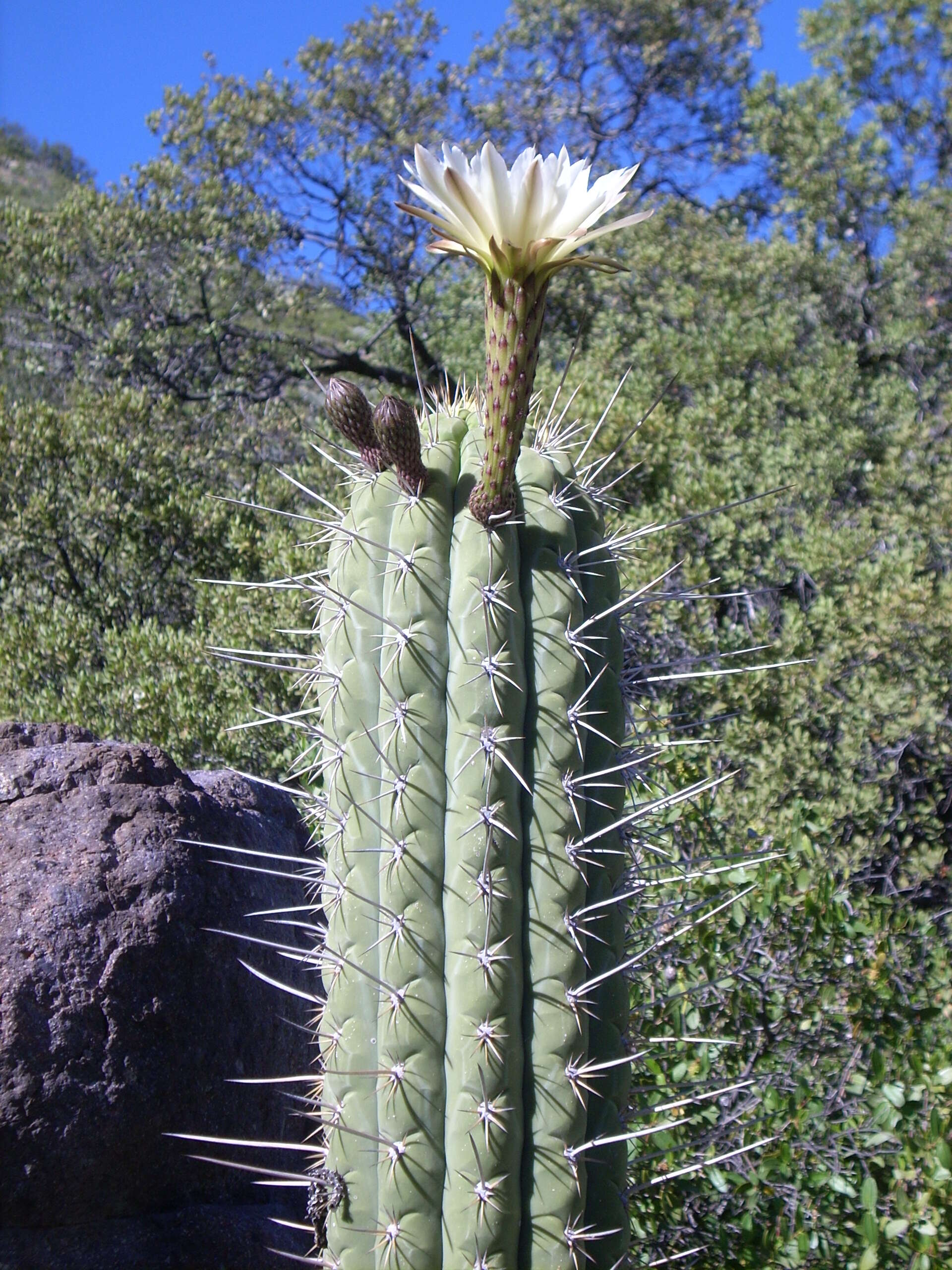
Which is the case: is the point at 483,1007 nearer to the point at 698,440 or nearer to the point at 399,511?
the point at 399,511

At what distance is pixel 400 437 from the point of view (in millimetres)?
1803

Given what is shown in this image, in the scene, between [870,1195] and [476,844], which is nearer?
[476,844]

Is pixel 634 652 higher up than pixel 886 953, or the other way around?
pixel 634 652

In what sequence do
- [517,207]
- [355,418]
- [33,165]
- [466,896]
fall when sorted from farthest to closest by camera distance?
[33,165] < [355,418] < [466,896] < [517,207]

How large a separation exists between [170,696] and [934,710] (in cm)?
352

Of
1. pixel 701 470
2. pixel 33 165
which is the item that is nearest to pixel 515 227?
pixel 701 470

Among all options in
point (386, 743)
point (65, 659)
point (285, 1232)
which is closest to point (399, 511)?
point (386, 743)

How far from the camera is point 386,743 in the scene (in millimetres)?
1797

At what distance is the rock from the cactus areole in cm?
64

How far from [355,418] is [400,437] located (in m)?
0.11

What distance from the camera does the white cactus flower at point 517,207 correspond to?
1.58 m

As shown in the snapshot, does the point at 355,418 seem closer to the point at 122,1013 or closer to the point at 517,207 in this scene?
the point at 517,207

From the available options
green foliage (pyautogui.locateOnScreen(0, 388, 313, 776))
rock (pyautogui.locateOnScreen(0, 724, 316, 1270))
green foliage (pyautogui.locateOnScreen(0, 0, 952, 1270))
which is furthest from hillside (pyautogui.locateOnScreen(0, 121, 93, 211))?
rock (pyautogui.locateOnScreen(0, 724, 316, 1270))

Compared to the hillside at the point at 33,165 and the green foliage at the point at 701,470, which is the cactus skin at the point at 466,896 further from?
the hillside at the point at 33,165
